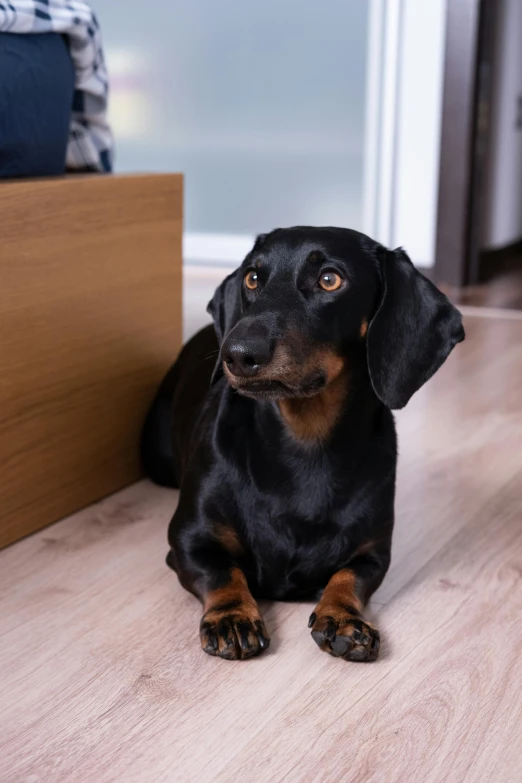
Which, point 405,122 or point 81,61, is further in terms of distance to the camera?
point 405,122

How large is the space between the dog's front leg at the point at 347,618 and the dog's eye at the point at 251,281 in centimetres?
48

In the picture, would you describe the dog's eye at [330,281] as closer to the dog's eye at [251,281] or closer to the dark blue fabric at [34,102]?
the dog's eye at [251,281]

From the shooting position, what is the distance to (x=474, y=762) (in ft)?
4.00

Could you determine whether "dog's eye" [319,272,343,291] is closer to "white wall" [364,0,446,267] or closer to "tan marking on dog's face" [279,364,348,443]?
"tan marking on dog's face" [279,364,348,443]

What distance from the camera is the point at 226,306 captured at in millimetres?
1718

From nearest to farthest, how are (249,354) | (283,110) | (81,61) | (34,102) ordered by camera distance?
(249,354) → (34,102) → (81,61) → (283,110)

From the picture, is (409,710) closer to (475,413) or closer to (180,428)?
(180,428)

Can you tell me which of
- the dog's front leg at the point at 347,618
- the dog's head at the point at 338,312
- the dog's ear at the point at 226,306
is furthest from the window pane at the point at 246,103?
the dog's front leg at the point at 347,618

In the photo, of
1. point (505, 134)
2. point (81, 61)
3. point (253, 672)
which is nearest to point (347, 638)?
point (253, 672)

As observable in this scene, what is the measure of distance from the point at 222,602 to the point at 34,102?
1045 mm

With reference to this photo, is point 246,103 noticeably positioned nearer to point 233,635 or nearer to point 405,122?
point 405,122

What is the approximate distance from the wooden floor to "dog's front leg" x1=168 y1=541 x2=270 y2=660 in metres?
0.03

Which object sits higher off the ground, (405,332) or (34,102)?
(34,102)

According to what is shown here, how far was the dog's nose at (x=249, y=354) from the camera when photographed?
1.38 metres
